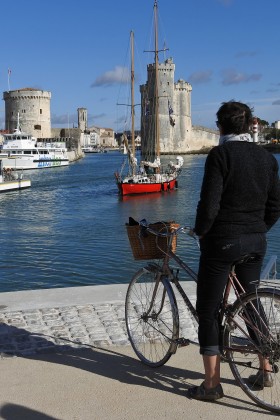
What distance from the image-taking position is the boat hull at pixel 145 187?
28.4 m

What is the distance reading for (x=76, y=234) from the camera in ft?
51.2

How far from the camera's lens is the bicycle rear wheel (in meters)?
3.35

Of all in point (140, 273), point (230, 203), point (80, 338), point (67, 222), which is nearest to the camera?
point (230, 203)

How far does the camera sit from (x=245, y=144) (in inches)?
107

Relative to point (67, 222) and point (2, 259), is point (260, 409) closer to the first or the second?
point (2, 259)

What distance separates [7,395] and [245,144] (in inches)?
66.8

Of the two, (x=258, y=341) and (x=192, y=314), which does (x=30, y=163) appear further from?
(x=258, y=341)

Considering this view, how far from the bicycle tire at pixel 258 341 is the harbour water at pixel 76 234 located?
21.2ft

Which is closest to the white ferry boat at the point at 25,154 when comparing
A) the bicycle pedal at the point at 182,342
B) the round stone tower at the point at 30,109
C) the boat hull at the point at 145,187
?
the round stone tower at the point at 30,109

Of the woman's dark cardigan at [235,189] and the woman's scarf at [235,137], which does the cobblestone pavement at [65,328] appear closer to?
the woman's dark cardigan at [235,189]

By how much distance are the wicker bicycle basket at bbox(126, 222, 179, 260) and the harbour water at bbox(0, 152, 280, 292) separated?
6.05 metres

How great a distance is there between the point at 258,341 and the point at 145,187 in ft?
87.4

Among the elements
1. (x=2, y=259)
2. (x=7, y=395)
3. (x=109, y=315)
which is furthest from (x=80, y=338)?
(x=2, y=259)

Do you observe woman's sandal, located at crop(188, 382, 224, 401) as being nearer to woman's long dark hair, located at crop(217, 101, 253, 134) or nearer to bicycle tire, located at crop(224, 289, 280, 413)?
bicycle tire, located at crop(224, 289, 280, 413)
